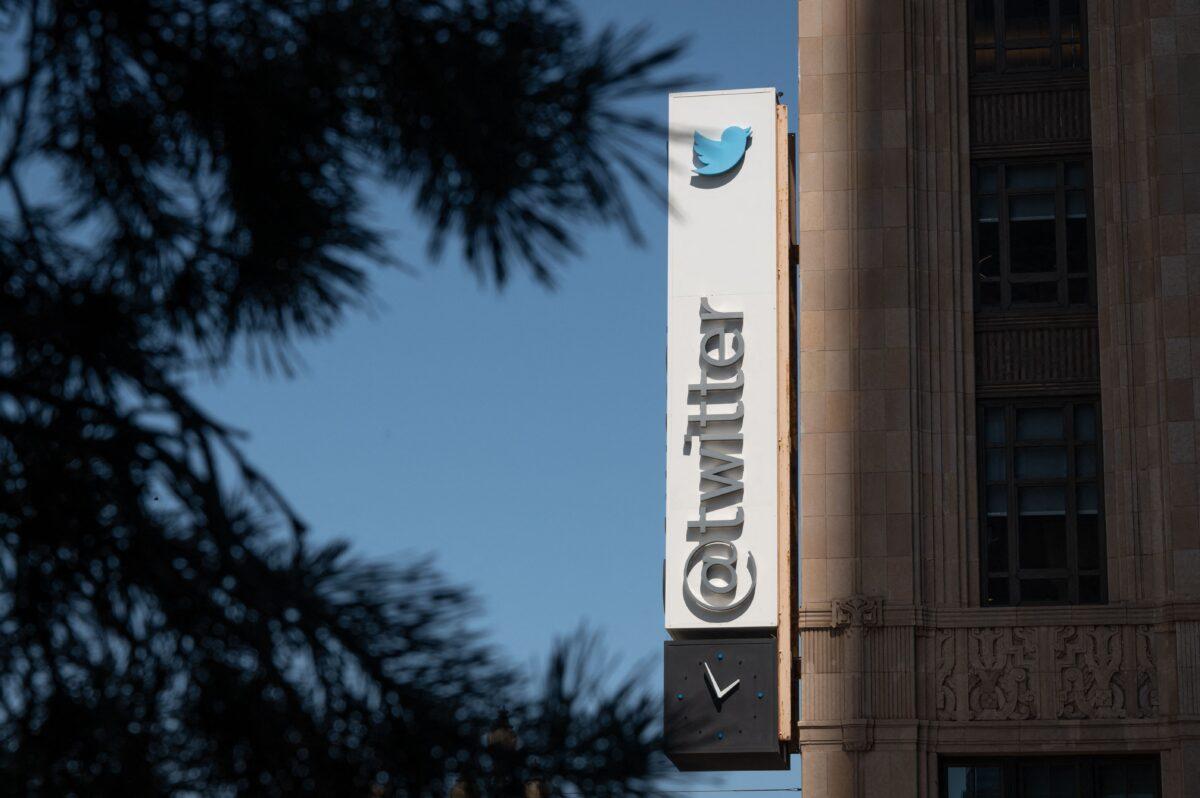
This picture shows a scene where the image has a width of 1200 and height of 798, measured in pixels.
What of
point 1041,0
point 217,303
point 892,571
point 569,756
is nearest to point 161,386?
point 217,303

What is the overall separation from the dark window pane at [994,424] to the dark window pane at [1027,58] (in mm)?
5549

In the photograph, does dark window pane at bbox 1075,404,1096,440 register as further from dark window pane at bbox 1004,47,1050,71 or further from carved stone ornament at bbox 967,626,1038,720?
dark window pane at bbox 1004,47,1050,71

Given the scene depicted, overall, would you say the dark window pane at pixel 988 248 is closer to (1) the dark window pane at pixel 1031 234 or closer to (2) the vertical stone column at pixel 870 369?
(1) the dark window pane at pixel 1031 234

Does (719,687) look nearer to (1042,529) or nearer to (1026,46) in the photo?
(1042,529)

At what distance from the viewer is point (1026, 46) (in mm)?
27688

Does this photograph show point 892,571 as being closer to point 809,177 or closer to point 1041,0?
point 809,177

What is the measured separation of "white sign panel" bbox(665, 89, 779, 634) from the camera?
85.7 feet

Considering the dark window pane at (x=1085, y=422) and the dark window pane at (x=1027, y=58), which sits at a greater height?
the dark window pane at (x=1027, y=58)

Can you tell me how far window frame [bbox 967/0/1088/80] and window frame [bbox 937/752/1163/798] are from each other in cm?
1043

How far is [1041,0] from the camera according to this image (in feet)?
91.5

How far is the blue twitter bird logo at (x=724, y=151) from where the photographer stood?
2805 cm

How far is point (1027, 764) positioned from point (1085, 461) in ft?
14.8

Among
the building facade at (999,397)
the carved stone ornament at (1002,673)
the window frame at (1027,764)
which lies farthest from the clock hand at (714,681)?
the carved stone ornament at (1002,673)

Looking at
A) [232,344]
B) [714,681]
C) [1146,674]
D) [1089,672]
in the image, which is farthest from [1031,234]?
[232,344]
